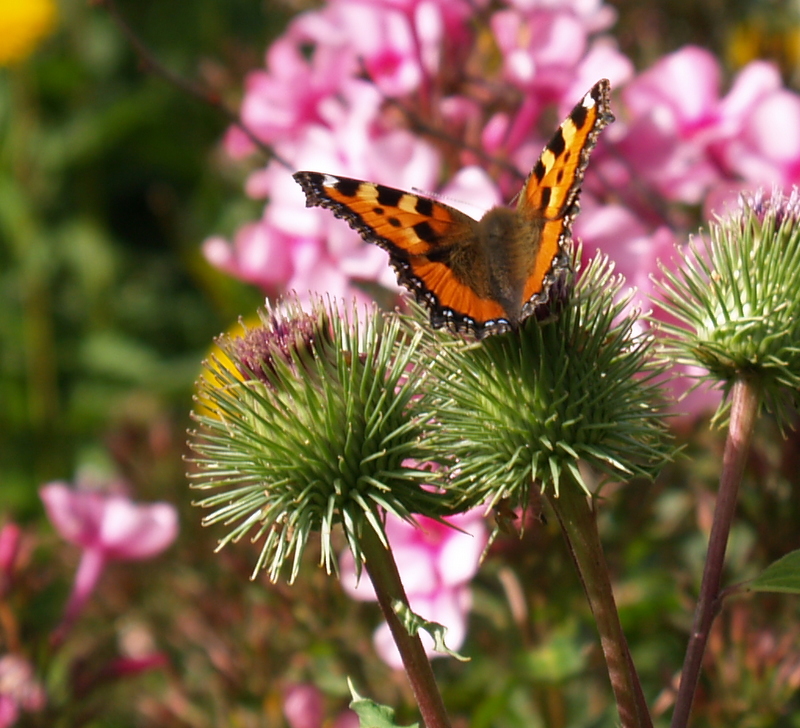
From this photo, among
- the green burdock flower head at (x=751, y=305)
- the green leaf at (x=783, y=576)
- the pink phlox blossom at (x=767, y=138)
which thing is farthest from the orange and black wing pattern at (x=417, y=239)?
the pink phlox blossom at (x=767, y=138)

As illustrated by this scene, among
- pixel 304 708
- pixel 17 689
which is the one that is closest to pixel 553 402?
pixel 304 708

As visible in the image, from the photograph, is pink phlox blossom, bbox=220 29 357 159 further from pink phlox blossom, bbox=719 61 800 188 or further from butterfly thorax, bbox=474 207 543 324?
butterfly thorax, bbox=474 207 543 324

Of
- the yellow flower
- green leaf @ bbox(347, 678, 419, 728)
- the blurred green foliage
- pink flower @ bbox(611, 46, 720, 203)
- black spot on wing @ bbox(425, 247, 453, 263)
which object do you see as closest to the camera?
green leaf @ bbox(347, 678, 419, 728)

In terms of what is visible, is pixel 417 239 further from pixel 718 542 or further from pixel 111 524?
pixel 111 524

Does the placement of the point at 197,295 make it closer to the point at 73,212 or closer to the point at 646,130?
the point at 73,212

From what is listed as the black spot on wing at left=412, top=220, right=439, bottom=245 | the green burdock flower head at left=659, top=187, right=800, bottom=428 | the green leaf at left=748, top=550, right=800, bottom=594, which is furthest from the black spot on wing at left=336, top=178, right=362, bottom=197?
the green leaf at left=748, top=550, right=800, bottom=594

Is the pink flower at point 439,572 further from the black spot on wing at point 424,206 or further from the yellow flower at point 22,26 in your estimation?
the yellow flower at point 22,26

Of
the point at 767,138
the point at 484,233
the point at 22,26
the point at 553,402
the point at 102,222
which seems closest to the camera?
the point at 553,402
